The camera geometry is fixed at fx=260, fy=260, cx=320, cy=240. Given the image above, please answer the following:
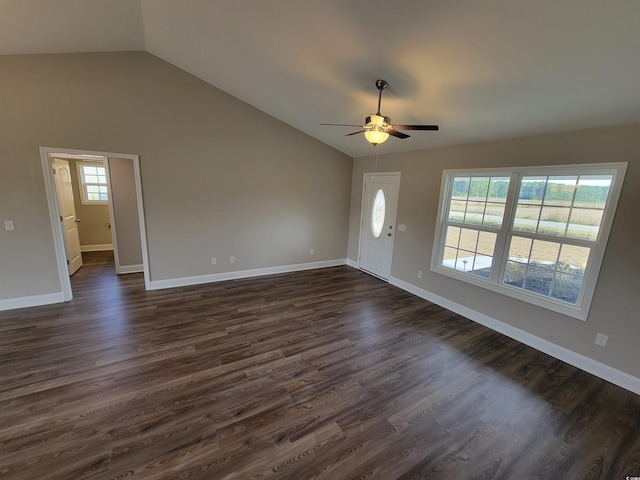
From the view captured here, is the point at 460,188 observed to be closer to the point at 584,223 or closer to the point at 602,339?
the point at 584,223

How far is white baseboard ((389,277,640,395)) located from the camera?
2528 mm

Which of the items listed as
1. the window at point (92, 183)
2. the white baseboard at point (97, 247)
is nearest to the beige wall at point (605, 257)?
the window at point (92, 183)

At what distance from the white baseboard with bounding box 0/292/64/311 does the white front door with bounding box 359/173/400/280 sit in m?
5.14

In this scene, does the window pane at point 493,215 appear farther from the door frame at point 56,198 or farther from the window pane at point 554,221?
the door frame at point 56,198

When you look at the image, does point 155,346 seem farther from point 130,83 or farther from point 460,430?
point 130,83

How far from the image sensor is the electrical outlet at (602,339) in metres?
2.61

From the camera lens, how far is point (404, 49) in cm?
234

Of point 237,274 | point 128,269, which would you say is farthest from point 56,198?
point 237,274

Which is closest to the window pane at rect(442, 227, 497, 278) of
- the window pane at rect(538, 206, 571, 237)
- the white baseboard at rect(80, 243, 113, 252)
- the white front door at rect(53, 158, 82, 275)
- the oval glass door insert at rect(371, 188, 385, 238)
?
the window pane at rect(538, 206, 571, 237)

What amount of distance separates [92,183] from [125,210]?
2.28 m

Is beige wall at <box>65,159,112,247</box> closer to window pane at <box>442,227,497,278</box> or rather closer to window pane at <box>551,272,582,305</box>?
window pane at <box>442,227,497,278</box>

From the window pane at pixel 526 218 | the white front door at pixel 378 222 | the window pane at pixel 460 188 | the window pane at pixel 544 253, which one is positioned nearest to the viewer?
the window pane at pixel 544 253

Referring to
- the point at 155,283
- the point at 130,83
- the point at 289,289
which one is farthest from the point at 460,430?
the point at 130,83

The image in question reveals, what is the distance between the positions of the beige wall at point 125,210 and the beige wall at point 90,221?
6.23 feet
